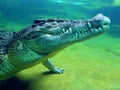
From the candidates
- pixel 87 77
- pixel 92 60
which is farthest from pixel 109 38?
pixel 87 77

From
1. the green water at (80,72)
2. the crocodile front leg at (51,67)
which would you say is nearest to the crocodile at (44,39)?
the green water at (80,72)

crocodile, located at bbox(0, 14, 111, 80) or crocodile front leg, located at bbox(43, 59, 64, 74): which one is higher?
crocodile, located at bbox(0, 14, 111, 80)

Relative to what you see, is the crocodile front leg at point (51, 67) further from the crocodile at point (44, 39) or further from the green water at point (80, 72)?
the crocodile at point (44, 39)

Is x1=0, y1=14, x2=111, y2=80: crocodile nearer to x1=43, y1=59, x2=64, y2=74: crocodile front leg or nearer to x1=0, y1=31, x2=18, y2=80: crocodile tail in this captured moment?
x1=0, y1=31, x2=18, y2=80: crocodile tail

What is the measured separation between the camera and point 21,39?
4398 millimetres

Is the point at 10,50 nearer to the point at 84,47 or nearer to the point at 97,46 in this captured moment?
the point at 84,47

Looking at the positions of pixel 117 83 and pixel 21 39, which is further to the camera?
pixel 117 83

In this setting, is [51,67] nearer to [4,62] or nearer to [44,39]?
[4,62]

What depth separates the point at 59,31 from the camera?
4.09 metres

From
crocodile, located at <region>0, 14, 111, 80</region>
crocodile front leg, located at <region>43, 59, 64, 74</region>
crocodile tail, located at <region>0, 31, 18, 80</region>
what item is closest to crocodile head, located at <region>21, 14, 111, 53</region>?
crocodile, located at <region>0, 14, 111, 80</region>

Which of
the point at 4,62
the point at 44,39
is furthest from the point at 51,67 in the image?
the point at 44,39

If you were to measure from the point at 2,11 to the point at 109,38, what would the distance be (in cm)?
879

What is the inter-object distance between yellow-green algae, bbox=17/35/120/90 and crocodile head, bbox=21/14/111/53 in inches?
44.6

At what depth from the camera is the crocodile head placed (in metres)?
3.76
